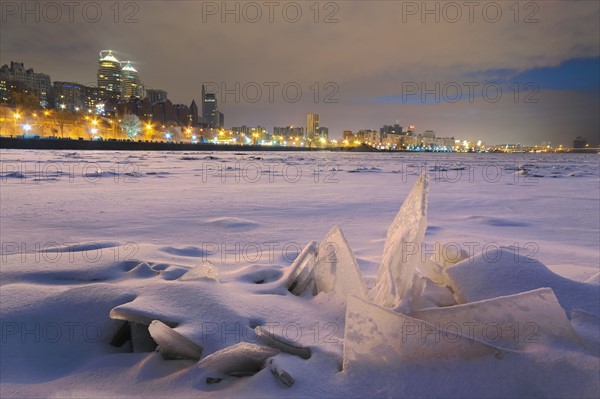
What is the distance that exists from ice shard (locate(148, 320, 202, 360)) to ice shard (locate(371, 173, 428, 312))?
2.65 feet

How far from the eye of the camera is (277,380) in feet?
3.84

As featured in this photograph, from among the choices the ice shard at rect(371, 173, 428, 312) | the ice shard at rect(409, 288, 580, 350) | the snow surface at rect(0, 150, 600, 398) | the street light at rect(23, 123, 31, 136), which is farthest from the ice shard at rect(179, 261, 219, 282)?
the street light at rect(23, 123, 31, 136)

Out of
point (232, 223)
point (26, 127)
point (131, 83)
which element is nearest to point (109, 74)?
point (131, 83)

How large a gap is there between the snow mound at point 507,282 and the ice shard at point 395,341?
441 mm

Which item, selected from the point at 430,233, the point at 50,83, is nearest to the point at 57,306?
the point at 430,233

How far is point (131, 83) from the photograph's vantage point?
16912 centimetres

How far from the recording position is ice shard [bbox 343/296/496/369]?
44.6 inches

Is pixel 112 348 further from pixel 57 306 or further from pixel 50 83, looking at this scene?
pixel 50 83

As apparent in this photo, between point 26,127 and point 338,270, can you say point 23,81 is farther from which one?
point 338,270

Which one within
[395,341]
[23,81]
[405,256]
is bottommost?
[395,341]

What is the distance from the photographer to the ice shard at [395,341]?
3.72ft

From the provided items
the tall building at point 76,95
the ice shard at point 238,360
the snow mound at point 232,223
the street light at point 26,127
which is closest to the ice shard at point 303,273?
the ice shard at point 238,360

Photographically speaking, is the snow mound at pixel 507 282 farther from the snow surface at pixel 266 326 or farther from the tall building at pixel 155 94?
the tall building at pixel 155 94

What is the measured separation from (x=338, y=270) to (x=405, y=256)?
444 millimetres
